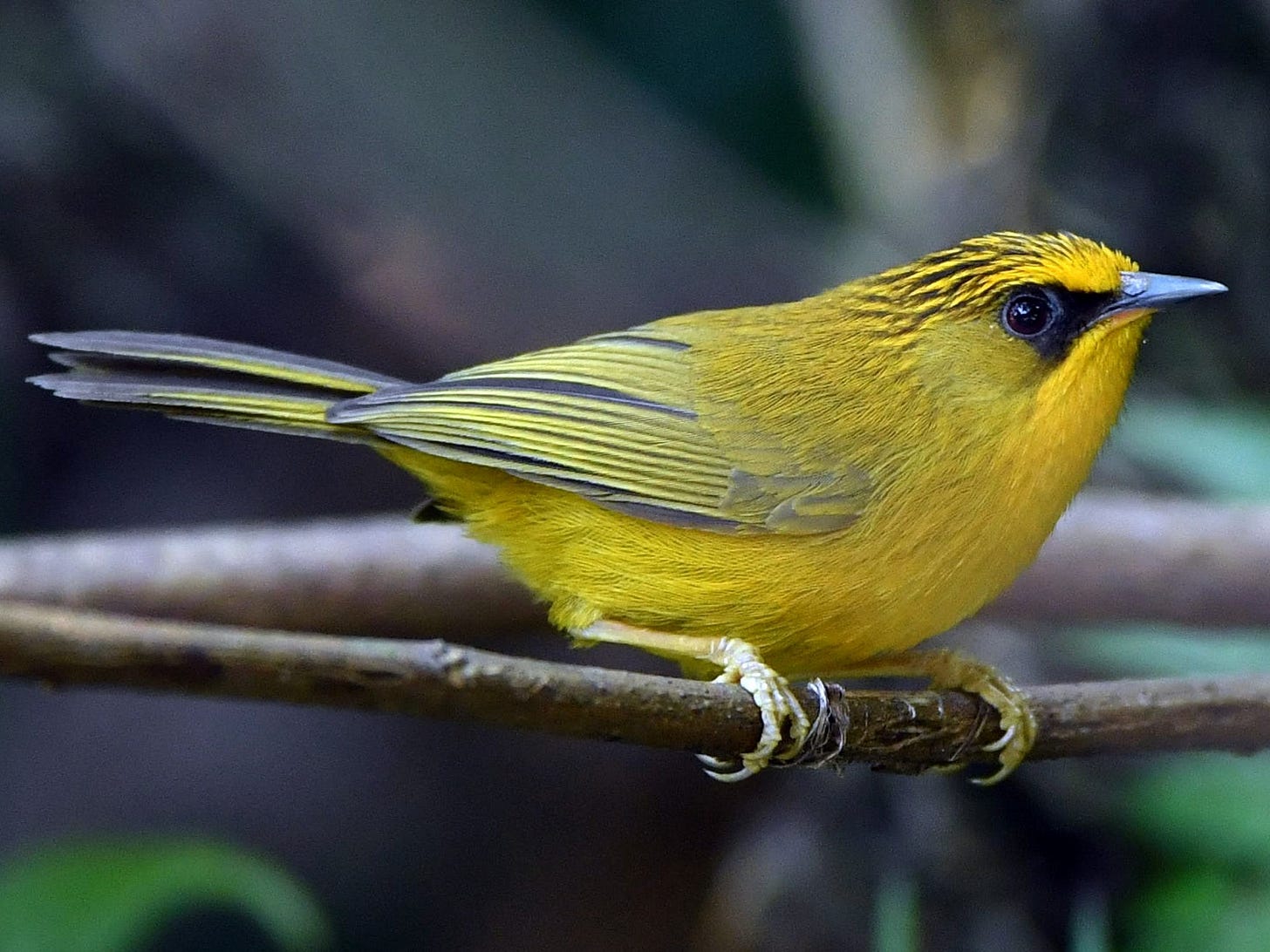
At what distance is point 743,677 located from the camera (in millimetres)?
2811

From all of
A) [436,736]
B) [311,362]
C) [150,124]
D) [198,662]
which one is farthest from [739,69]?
[198,662]

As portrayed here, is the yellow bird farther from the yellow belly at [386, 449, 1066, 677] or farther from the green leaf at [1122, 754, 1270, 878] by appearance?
the green leaf at [1122, 754, 1270, 878]

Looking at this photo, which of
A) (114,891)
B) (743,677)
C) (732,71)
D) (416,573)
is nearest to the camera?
(743,677)

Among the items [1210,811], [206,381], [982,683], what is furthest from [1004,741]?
[206,381]

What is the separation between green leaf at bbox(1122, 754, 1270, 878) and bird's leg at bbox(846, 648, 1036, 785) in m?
0.93

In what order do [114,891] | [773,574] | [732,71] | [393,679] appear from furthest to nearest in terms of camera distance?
[732,71] → [114,891] → [773,574] → [393,679]

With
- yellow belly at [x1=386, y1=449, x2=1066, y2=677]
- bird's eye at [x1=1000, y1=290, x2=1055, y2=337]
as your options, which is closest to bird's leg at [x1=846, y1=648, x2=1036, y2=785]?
yellow belly at [x1=386, y1=449, x2=1066, y2=677]

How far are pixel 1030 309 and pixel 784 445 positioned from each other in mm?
590

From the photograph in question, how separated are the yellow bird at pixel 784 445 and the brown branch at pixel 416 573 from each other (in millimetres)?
834

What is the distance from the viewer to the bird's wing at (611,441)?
304cm

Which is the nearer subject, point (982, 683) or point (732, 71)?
point (982, 683)

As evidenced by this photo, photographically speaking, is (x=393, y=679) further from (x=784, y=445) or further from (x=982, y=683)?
(x=982, y=683)

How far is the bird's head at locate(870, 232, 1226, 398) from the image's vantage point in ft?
9.52

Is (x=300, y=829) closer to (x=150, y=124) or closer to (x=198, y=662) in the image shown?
(x=150, y=124)
